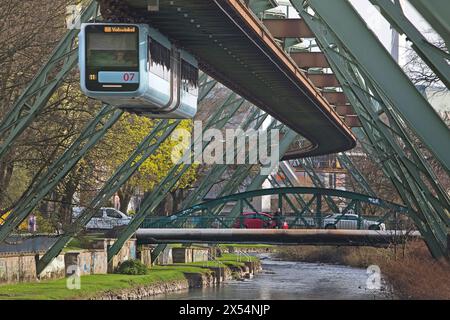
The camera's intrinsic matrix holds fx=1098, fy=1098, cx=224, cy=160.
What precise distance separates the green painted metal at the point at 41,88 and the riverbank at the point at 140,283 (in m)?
5.81

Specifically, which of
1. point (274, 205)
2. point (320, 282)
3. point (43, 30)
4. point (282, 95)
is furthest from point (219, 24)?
point (274, 205)

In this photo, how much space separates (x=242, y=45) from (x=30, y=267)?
50.1 feet

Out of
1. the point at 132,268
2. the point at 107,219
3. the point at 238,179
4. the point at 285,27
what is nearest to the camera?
the point at 285,27

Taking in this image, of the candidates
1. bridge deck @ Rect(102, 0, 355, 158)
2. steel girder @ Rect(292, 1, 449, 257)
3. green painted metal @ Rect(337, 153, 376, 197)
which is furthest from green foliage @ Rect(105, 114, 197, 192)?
steel girder @ Rect(292, 1, 449, 257)

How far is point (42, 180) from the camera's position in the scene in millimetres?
36750

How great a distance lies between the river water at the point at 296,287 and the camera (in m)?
50.1

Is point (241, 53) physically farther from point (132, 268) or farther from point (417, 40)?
point (132, 268)

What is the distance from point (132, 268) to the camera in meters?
53.8

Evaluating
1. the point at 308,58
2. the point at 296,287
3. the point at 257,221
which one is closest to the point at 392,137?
the point at 308,58

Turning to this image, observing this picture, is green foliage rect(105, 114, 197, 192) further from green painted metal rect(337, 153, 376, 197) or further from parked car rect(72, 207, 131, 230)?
green painted metal rect(337, 153, 376, 197)

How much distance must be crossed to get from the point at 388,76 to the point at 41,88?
1392 cm

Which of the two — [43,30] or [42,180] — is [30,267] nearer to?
[42,180]

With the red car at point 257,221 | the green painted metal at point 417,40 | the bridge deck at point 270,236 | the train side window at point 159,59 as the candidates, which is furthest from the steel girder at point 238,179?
the green painted metal at point 417,40

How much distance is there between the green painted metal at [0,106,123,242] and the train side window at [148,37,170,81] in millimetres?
8353
